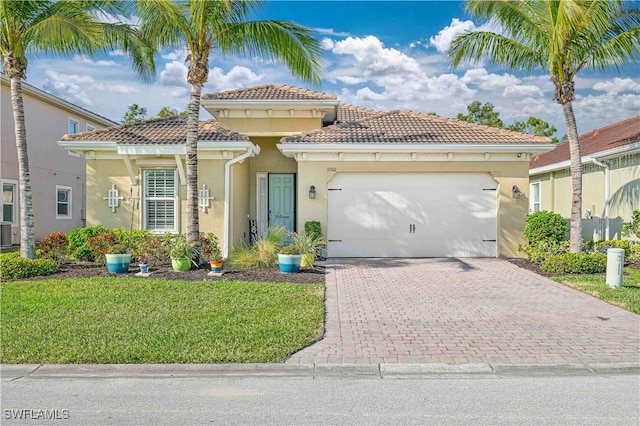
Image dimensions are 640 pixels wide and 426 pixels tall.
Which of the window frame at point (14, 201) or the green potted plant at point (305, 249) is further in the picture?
the window frame at point (14, 201)

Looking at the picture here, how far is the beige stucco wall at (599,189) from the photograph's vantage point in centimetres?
1526

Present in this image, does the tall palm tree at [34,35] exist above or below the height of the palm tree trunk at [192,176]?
above

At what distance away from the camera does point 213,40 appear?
1218 cm

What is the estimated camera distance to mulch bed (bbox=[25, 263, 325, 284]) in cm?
1087

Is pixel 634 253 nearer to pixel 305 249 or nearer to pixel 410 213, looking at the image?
pixel 410 213

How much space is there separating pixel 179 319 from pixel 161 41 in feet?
26.5

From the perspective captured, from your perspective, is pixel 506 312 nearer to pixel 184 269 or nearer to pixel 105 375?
pixel 105 375

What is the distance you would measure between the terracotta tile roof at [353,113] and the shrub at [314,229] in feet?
19.3

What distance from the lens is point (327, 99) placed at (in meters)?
15.9

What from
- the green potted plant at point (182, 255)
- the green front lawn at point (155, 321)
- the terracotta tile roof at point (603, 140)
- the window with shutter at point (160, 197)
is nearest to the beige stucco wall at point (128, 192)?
the window with shutter at point (160, 197)

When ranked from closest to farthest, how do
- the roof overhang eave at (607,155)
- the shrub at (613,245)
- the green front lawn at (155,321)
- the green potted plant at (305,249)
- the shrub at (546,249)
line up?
the green front lawn at (155,321) → the green potted plant at (305,249) → the shrub at (546,249) → the shrub at (613,245) → the roof overhang eave at (607,155)

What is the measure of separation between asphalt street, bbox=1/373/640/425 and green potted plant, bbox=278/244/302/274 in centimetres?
616

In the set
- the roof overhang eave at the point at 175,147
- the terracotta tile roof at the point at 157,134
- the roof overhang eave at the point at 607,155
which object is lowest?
the roof overhang eave at the point at 175,147

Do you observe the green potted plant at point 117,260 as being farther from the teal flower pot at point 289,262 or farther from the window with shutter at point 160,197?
the teal flower pot at point 289,262
